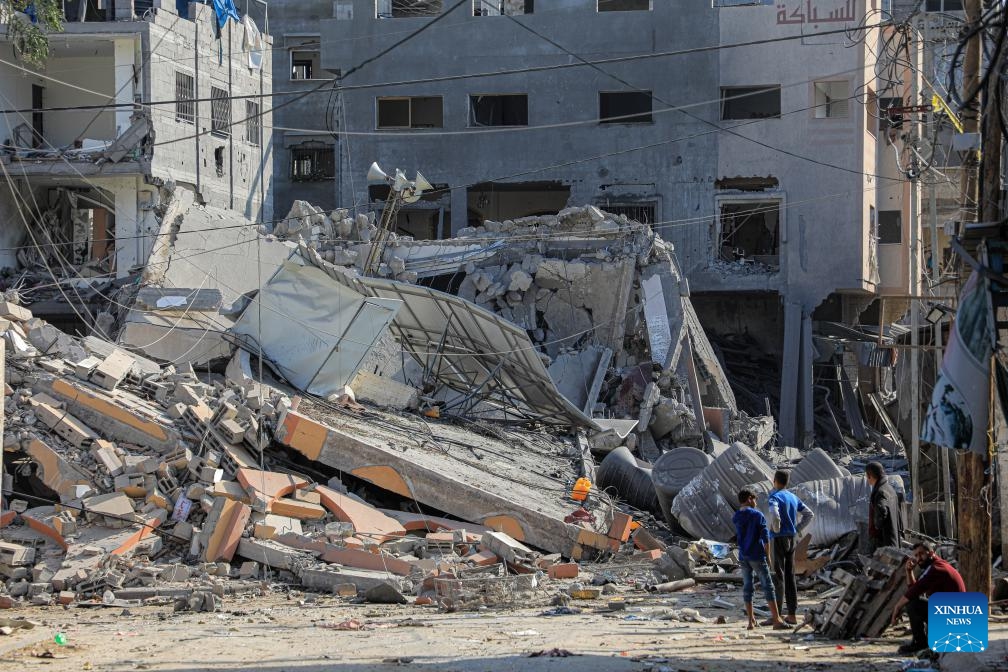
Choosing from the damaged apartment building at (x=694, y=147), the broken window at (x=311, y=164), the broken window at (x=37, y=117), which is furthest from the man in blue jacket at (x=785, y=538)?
the broken window at (x=311, y=164)

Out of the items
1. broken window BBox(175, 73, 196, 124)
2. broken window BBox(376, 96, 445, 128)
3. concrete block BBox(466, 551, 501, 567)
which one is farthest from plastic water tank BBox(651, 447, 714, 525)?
broken window BBox(376, 96, 445, 128)

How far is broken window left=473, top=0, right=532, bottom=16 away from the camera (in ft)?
122

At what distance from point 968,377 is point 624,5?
103 feet

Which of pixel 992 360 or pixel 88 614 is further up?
pixel 992 360

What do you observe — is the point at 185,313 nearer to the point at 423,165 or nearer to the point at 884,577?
the point at 884,577

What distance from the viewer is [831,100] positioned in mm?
34594

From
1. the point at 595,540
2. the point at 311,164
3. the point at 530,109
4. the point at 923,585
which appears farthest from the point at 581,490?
the point at 311,164

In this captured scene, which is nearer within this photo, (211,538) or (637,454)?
(211,538)

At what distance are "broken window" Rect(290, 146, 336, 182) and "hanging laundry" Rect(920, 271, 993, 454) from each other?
101 feet

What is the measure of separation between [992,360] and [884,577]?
1779 mm

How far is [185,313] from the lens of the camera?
20.6m

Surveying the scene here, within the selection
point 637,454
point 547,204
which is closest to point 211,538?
point 637,454

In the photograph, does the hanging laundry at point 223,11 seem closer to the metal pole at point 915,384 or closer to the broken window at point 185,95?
the broken window at point 185,95

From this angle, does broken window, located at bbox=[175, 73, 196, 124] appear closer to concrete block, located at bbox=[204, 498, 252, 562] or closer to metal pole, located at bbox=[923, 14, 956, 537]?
metal pole, located at bbox=[923, 14, 956, 537]
